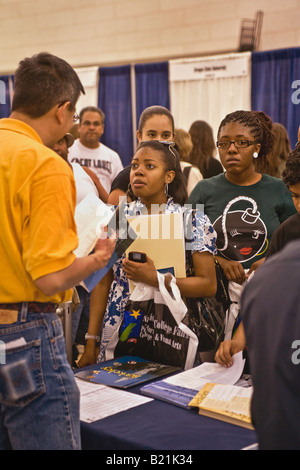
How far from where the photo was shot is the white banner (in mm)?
6625

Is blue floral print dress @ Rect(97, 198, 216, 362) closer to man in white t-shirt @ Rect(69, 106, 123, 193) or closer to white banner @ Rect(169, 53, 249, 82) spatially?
man in white t-shirt @ Rect(69, 106, 123, 193)

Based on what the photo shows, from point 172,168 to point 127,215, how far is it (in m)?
0.33

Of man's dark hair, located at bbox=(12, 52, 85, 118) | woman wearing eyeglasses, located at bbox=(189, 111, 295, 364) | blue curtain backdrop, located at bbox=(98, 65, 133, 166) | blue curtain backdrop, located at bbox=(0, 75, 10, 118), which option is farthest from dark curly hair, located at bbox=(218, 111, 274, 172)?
blue curtain backdrop, located at bbox=(0, 75, 10, 118)

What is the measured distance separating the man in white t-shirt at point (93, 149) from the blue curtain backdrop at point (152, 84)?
2211mm

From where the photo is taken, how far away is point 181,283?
2.00m

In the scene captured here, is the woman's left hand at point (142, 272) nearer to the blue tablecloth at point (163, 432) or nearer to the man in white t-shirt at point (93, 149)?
the blue tablecloth at point (163, 432)

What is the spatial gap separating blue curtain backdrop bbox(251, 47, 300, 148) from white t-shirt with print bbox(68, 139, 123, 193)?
7.94ft
